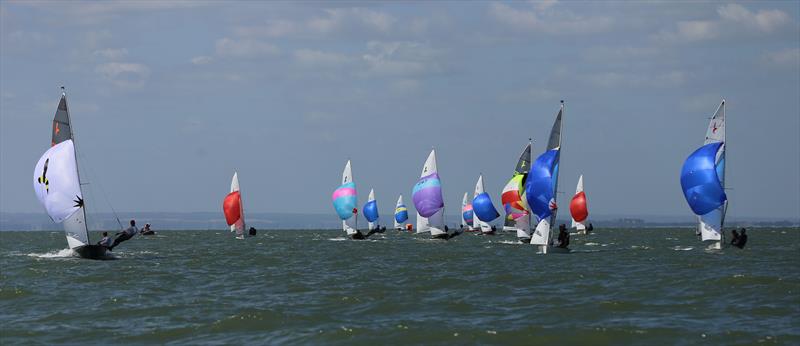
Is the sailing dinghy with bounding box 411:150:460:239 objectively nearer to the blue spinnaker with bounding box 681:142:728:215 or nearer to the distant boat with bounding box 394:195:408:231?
the blue spinnaker with bounding box 681:142:728:215

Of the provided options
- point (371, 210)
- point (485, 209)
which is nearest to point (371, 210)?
point (371, 210)

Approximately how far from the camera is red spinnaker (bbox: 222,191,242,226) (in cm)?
10225

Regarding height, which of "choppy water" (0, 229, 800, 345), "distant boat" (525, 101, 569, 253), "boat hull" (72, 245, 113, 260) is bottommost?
"choppy water" (0, 229, 800, 345)

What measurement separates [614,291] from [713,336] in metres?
10.3

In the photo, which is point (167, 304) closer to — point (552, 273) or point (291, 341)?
point (291, 341)

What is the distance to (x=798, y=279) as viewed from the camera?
135 ft

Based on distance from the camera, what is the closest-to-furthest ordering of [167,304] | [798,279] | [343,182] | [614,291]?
[167,304]
[614,291]
[798,279]
[343,182]

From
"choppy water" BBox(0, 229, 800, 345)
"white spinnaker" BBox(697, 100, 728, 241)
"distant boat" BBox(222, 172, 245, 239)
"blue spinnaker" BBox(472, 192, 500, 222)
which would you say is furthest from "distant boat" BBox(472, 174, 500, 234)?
"choppy water" BBox(0, 229, 800, 345)

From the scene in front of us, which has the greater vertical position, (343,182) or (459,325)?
(343,182)

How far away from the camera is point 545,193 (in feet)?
192

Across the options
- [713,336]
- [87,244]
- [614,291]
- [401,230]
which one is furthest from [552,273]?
[401,230]

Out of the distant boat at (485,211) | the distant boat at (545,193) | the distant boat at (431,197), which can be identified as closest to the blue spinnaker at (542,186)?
the distant boat at (545,193)

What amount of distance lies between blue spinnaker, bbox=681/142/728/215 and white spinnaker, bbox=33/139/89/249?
100 feet

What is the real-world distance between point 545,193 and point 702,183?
8302mm
